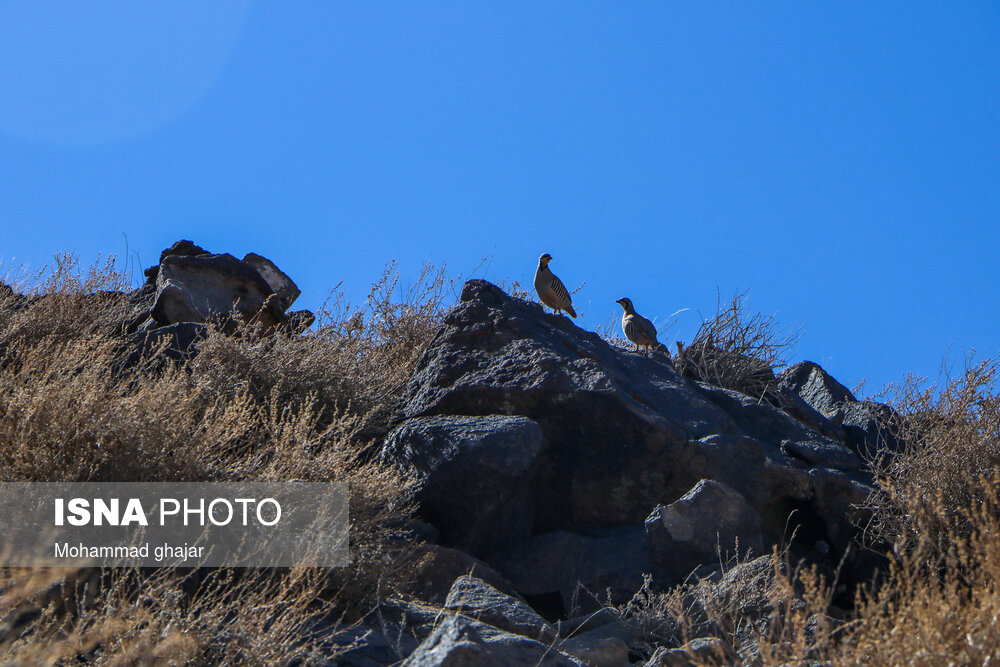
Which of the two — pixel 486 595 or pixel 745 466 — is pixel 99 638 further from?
pixel 745 466

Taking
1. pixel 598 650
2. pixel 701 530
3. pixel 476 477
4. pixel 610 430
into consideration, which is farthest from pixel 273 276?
pixel 598 650

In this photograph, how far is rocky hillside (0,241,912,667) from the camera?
4969 mm

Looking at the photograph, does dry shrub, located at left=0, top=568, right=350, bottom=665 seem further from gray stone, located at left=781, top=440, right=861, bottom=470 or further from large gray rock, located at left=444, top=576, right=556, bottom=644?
gray stone, located at left=781, top=440, right=861, bottom=470

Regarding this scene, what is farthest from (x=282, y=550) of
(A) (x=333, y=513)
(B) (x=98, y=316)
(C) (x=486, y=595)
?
(B) (x=98, y=316)

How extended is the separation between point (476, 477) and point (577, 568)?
0.85 m

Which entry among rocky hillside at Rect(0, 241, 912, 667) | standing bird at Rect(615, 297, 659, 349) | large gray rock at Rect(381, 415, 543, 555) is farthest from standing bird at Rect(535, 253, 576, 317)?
large gray rock at Rect(381, 415, 543, 555)

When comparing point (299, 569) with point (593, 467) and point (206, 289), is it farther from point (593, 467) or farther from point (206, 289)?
point (206, 289)

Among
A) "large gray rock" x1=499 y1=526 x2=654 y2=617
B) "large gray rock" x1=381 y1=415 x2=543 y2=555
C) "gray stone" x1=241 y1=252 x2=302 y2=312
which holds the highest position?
"gray stone" x1=241 y1=252 x2=302 y2=312

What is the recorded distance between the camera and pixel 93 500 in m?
4.74

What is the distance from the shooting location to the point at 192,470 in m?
5.05

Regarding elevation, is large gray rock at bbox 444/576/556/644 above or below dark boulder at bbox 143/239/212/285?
below

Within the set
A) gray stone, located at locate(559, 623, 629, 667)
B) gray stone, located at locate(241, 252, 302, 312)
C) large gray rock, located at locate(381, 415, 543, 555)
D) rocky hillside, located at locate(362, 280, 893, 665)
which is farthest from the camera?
gray stone, located at locate(241, 252, 302, 312)

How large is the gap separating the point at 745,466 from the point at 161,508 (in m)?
3.99

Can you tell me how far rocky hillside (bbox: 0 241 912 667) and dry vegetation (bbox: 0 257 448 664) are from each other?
226mm
